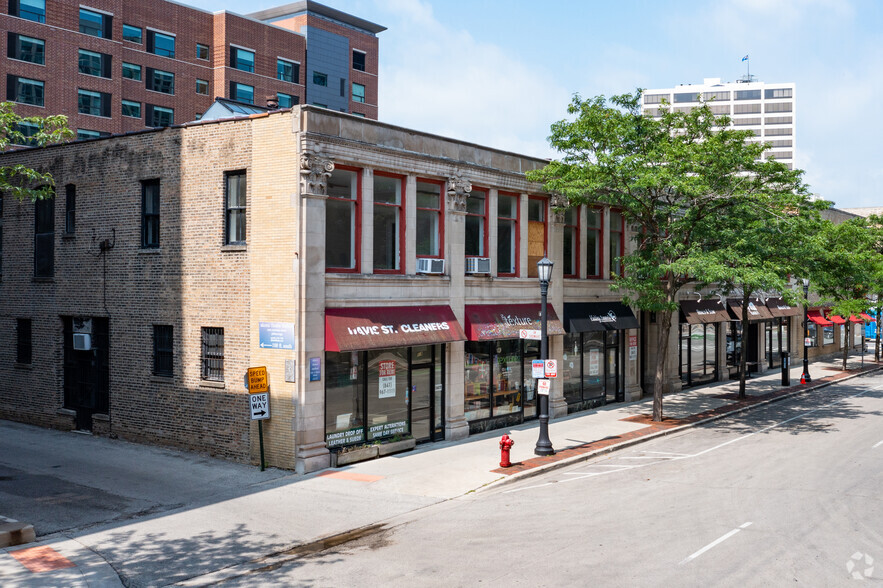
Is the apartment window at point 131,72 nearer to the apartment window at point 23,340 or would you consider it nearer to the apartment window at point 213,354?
the apartment window at point 23,340

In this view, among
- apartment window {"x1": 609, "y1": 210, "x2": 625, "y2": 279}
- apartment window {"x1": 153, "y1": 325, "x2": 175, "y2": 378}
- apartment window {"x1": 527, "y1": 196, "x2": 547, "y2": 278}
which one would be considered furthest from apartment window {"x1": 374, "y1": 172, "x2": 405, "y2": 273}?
apartment window {"x1": 609, "y1": 210, "x2": 625, "y2": 279}

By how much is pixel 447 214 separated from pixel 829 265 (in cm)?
1776

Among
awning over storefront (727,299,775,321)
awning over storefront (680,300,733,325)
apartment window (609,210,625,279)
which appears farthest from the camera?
awning over storefront (727,299,775,321)

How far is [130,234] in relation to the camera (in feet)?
73.6

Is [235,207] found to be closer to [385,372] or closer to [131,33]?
[385,372]

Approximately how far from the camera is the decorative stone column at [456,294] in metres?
22.6

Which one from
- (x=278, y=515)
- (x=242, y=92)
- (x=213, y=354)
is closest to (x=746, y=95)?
(x=242, y=92)

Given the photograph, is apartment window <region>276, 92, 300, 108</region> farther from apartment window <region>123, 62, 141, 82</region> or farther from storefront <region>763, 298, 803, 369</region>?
storefront <region>763, 298, 803, 369</region>

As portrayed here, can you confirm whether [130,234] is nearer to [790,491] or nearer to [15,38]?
[790,491]

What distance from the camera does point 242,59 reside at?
191ft

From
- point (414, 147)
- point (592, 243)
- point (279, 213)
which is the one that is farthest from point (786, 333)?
point (279, 213)

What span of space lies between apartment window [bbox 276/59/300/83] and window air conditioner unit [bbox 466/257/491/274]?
42944mm

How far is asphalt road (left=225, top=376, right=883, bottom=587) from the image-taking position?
1126 centimetres

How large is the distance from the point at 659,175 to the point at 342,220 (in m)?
9.96
